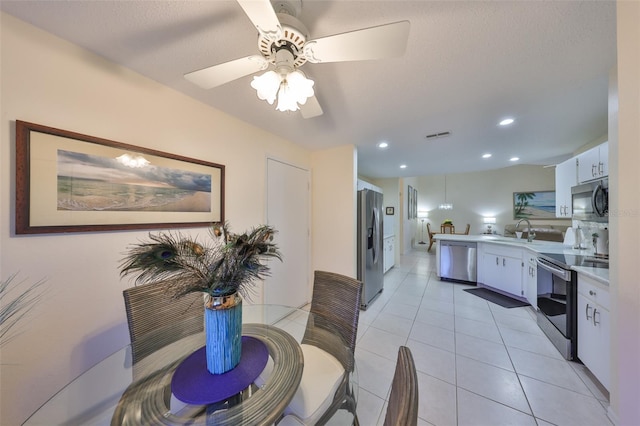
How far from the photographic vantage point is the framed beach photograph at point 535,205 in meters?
6.48

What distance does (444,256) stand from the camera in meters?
4.16

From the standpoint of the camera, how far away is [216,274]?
831 mm

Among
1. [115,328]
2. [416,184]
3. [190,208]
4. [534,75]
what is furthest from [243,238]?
[416,184]

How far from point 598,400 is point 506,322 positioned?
1122 millimetres

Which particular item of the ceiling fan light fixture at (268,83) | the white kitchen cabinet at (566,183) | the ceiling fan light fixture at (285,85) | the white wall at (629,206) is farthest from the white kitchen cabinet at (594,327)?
the ceiling fan light fixture at (268,83)

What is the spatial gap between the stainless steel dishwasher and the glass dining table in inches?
151

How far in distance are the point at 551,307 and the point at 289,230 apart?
306 cm

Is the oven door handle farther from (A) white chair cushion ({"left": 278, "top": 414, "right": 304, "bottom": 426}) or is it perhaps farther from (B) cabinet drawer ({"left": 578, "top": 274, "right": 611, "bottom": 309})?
(A) white chair cushion ({"left": 278, "top": 414, "right": 304, "bottom": 426})

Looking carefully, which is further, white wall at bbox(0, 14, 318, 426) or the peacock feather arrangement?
white wall at bbox(0, 14, 318, 426)

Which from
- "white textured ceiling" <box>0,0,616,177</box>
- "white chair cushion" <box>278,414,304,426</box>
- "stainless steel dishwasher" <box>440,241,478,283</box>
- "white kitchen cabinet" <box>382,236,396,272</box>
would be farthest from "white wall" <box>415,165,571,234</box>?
"white chair cushion" <box>278,414,304,426</box>

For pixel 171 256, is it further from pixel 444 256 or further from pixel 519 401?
pixel 444 256

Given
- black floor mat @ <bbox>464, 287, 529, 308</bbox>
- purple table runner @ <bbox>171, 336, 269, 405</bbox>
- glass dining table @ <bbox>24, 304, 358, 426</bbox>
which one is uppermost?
purple table runner @ <bbox>171, 336, 269, 405</bbox>

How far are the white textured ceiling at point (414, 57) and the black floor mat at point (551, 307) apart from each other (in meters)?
1.91

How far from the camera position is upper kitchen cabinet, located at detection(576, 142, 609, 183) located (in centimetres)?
199
